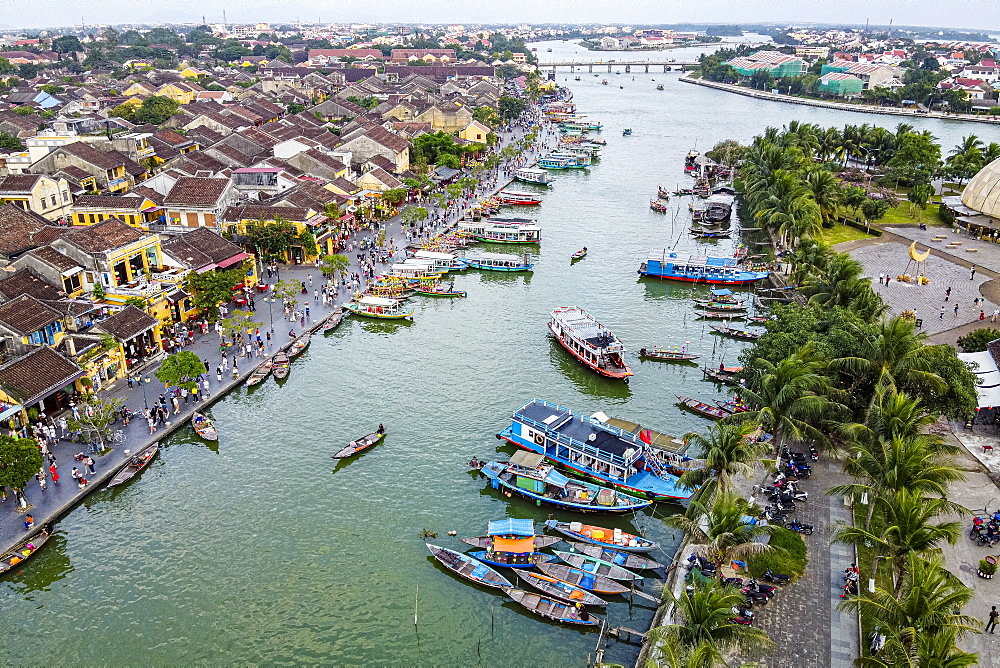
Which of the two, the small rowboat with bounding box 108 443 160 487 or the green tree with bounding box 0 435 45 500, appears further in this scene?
the small rowboat with bounding box 108 443 160 487

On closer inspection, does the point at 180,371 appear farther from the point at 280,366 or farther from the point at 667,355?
the point at 667,355

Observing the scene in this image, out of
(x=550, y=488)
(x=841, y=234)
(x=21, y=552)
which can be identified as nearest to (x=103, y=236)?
(x=21, y=552)

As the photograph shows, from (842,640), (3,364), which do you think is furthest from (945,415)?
Answer: (3,364)

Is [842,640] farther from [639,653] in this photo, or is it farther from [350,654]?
[350,654]

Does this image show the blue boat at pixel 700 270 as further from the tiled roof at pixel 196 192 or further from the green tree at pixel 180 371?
the tiled roof at pixel 196 192

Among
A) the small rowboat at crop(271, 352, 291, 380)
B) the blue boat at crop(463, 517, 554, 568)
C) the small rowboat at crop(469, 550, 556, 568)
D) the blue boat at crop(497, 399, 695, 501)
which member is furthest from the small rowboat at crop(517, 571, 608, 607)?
the small rowboat at crop(271, 352, 291, 380)

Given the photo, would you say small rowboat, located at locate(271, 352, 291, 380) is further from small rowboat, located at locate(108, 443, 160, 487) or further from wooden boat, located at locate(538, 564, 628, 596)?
wooden boat, located at locate(538, 564, 628, 596)
